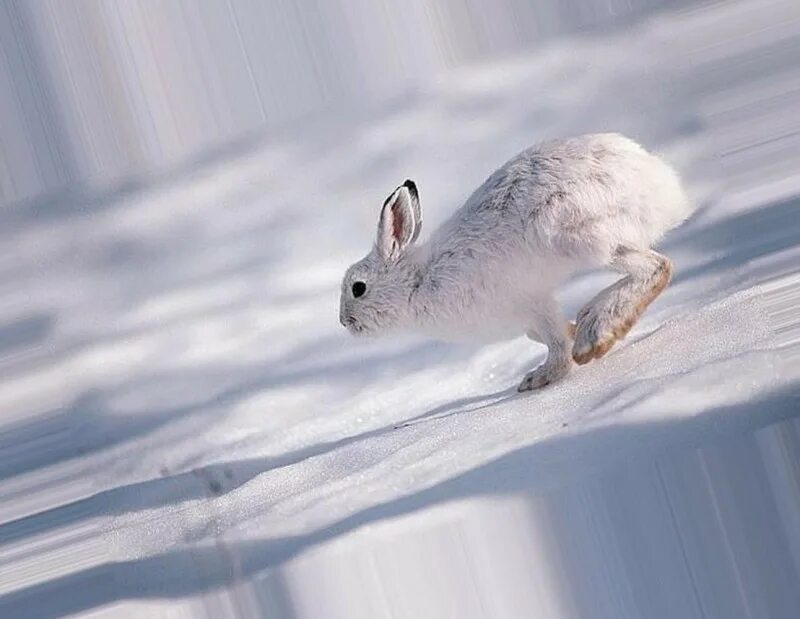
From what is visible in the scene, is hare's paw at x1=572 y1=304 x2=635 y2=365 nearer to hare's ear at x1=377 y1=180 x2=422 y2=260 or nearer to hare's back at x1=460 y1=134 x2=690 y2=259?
hare's back at x1=460 y1=134 x2=690 y2=259

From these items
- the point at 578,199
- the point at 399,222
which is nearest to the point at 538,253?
the point at 578,199

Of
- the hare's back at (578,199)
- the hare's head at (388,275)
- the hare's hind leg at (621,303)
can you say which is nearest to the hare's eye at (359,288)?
the hare's head at (388,275)

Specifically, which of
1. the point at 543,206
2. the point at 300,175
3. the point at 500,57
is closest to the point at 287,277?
the point at 300,175

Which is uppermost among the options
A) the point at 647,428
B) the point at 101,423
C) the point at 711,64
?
the point at 711,64

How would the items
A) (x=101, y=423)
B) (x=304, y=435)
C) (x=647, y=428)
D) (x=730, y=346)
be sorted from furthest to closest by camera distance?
1. (x=101, y=423)
2. (x=304, y=435)
3. (x=730, y=346)
4. (x=647, y=428)

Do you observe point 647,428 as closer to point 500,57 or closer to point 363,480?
point 363,480

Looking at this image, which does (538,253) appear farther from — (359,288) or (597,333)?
(359,288)
